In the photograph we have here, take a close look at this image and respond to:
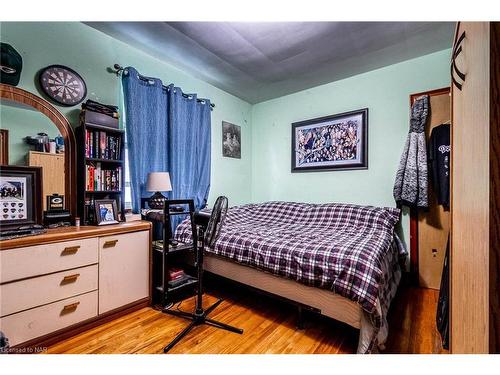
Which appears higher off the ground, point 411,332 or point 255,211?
point 255,211

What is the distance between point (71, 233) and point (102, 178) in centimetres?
63

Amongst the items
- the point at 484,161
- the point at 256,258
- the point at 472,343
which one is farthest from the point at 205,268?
the point at 484,161

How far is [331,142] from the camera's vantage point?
2926 mm

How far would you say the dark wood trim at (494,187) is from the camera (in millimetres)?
517

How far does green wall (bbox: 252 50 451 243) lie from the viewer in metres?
2.44

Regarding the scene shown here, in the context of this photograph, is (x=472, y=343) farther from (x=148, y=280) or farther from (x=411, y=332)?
(x=148, y=280)

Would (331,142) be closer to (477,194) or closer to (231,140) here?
(231,140)

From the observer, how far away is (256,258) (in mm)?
1741

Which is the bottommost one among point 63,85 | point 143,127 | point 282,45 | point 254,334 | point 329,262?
point 254,334

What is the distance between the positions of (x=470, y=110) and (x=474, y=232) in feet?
1.21

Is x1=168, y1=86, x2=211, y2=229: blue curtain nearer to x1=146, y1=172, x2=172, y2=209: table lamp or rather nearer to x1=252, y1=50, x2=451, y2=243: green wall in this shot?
x1=146, y1=172, x2=172, y2=209: table lamp

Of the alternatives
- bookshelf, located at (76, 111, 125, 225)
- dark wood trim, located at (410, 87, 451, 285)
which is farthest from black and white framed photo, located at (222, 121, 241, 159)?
dark wood trim, located at (410, 87, 451, 285)

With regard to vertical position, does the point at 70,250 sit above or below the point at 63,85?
below

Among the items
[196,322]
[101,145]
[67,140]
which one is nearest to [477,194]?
[196,322]
